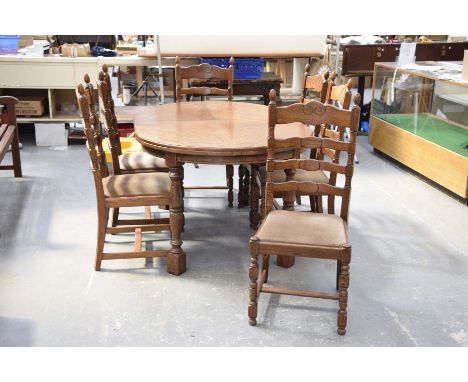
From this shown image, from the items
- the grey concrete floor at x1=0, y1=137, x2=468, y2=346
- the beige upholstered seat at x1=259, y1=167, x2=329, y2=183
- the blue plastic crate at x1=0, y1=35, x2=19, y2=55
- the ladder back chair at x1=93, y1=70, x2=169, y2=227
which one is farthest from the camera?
the blue plastic crate at x1=0, y1=35, x2=19, y2=55

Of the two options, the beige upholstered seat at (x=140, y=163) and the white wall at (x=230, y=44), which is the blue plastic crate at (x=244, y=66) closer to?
the white wall at (x=230, y=44)

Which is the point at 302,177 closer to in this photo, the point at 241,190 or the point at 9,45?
the point at 241,190

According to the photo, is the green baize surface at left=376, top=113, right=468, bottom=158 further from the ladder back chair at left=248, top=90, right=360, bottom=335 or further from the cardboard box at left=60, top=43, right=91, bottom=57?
the cardboard box at left=60, top=43, right=91, bottom=57

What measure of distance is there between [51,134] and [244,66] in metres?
2.28

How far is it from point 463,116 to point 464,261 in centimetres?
160

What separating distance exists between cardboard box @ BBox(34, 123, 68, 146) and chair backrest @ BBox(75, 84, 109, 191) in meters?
2.97

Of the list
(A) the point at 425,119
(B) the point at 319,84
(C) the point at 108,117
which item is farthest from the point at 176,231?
(A) the point at 425,119

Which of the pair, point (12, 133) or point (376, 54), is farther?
point (376, 54)

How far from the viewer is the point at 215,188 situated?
431 centimetres

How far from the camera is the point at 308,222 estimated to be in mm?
2605

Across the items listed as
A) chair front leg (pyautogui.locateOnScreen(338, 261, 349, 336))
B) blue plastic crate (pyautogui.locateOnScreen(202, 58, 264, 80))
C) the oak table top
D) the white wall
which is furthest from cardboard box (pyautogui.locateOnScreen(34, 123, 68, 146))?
chair front leg (pyautogui.locateOnScreen(338, 261, 349, 336))

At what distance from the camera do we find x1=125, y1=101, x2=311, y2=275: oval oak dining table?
9.16 feet

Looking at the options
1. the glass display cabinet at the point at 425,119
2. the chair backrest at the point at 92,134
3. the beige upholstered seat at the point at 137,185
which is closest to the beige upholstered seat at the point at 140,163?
the beige upholstered seat at the point at 137,185

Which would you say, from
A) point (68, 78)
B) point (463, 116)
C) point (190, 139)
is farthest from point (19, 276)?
point (463, 116)
